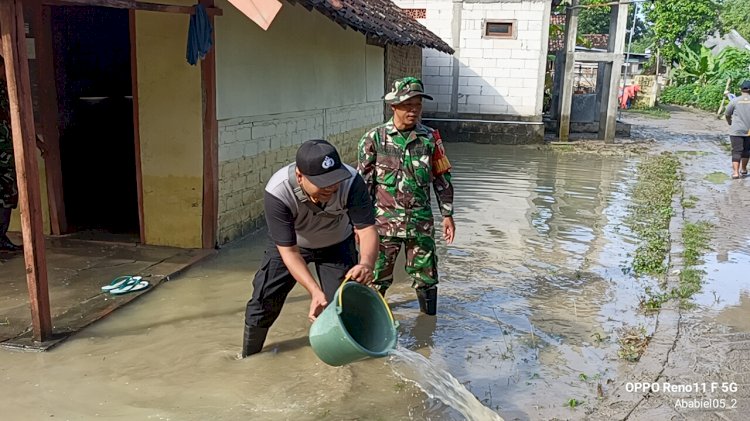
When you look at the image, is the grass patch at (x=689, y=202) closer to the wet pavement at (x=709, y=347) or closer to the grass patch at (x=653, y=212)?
the wet pavement at (x=709, y=347)

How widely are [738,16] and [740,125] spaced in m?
47.2

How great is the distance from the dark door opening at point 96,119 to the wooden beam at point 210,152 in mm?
942

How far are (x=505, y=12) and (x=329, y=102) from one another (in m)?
8.79

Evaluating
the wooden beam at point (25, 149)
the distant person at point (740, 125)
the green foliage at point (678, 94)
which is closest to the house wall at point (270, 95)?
the wooden beam at point (25, 149)

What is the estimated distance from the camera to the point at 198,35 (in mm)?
5723

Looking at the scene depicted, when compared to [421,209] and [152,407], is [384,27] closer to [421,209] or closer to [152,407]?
[421,209]

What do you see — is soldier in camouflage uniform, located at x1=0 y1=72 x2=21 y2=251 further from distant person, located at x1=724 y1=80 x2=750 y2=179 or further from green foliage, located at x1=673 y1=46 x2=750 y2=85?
green foliage, located at x1=673 y1=46 x2=750 y2=85

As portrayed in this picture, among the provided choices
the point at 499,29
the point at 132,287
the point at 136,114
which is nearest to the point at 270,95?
the point at 136,114

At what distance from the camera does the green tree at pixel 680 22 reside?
3095cm

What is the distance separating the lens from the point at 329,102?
9750 mm

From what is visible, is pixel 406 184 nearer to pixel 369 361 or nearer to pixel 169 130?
pixel 369 361

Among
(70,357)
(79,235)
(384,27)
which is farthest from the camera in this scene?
(384,27)

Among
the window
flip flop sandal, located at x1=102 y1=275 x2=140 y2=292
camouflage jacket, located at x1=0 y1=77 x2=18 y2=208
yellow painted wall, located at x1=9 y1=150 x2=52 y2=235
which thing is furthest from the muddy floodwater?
the window

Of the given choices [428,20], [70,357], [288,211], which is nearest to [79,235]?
[70,357]
